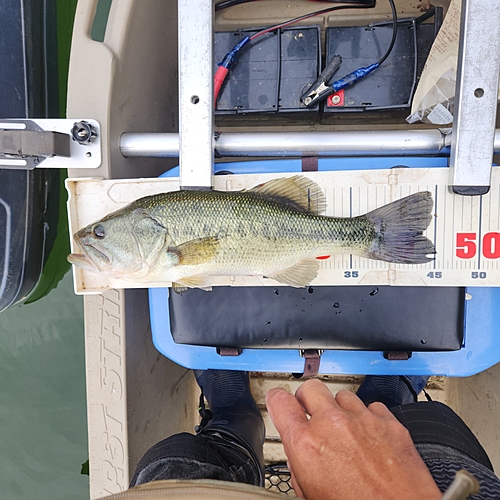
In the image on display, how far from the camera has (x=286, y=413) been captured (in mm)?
1090

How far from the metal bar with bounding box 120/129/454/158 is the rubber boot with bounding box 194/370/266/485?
1.13 meters

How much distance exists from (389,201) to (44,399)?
241cm

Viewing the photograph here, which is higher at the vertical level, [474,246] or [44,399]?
[474,246]

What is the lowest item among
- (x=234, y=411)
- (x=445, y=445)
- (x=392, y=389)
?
(x=234, y=411)

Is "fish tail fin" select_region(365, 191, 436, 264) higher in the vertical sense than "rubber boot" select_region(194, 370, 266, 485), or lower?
higher

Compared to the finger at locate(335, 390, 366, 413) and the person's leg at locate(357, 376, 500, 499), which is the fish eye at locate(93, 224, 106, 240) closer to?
the finger at locate(335, 390, 366, 413)

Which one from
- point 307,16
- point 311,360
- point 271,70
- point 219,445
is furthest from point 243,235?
point 307,16

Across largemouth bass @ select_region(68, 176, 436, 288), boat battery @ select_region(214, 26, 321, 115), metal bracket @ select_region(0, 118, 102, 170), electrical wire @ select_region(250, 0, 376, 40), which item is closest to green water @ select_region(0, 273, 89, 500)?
metal bracket @ select_region(0, 118, 102, 170)

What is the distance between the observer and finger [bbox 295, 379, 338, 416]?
1095mm

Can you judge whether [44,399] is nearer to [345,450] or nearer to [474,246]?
[345,450]

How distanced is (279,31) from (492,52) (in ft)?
3.12

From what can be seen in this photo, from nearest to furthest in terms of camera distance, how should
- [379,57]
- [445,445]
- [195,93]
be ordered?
[445,445], [195,93], [379,57]

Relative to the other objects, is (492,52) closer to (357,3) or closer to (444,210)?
(444,210)

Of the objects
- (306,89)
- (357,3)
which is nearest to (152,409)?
(306,89)
